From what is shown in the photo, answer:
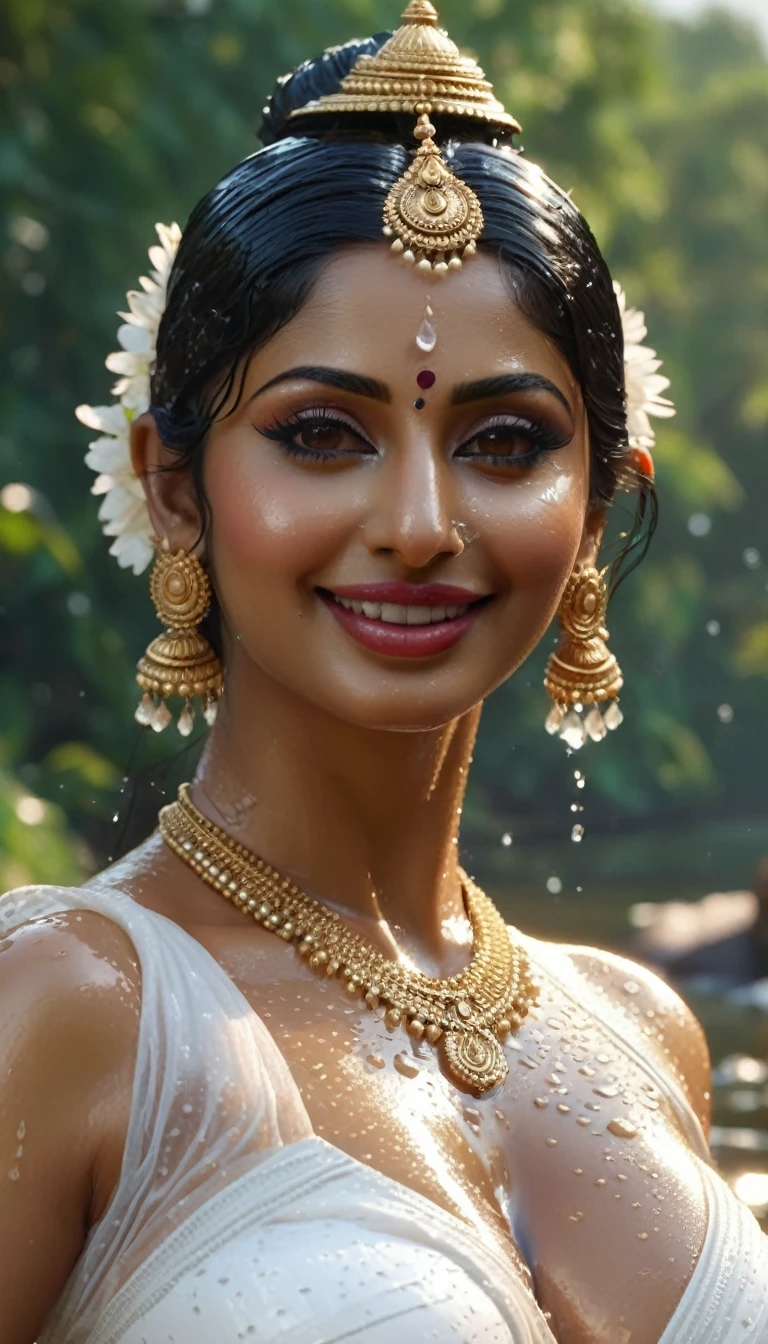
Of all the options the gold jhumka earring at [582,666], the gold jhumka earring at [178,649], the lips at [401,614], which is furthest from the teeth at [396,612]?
the gold jhumka earring at [582,666]

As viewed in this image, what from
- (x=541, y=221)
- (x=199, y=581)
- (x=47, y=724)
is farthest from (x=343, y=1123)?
(x=47, y=724)

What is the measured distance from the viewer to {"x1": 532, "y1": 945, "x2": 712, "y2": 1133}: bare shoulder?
10.2ft

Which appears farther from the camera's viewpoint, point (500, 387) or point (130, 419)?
point (130, 419)

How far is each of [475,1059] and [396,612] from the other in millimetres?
653

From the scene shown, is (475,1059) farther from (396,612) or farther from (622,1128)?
(396,612)

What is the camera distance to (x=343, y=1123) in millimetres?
2480

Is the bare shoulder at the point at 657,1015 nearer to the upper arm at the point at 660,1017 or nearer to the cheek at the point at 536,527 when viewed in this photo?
the upper arm at the point at 660,1017

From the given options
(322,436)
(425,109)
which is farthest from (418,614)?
(425,109)

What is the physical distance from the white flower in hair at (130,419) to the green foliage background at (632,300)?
264 inches

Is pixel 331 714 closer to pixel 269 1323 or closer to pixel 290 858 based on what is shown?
pixel 290 858

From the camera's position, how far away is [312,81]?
2.90 meters

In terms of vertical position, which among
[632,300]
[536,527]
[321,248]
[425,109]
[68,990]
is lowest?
[68,990]

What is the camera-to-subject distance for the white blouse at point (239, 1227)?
2262mm

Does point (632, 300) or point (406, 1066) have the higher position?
point (632, 300)
